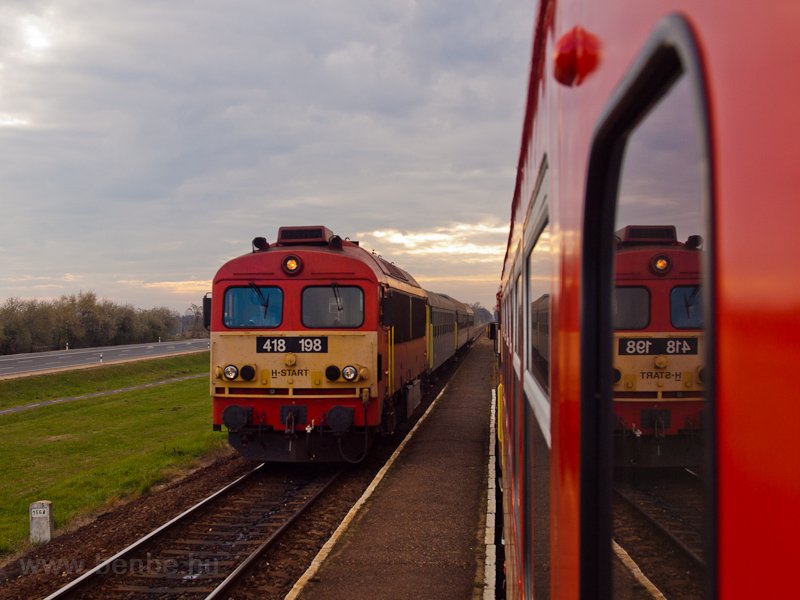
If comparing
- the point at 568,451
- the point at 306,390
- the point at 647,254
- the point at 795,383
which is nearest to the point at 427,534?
the point at 306,390

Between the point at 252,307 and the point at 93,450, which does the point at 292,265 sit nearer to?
the point at 252,307

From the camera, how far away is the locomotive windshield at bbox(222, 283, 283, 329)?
10.1 meters

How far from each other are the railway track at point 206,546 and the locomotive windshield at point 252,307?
7.69ft

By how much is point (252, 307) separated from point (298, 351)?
989mm

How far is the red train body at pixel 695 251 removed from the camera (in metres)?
0.59

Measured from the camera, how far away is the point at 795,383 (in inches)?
22.4

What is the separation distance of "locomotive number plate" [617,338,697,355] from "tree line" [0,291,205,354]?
50.0 meters

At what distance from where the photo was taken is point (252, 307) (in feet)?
33.4

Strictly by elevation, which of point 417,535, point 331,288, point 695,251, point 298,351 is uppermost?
point 331,288

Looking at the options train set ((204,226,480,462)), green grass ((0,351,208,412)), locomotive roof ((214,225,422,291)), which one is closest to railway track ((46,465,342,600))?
train set ((204,226,480,462))

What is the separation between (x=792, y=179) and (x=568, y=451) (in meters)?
0.97

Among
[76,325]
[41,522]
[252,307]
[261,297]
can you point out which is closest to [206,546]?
[41,522]

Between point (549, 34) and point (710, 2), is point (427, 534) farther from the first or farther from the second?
point (710, 2)

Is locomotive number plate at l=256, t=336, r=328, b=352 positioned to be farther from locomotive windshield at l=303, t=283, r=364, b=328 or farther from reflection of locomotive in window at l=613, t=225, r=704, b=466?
reflection of locomotive in window at l=613, t=225, r=704, b=466
